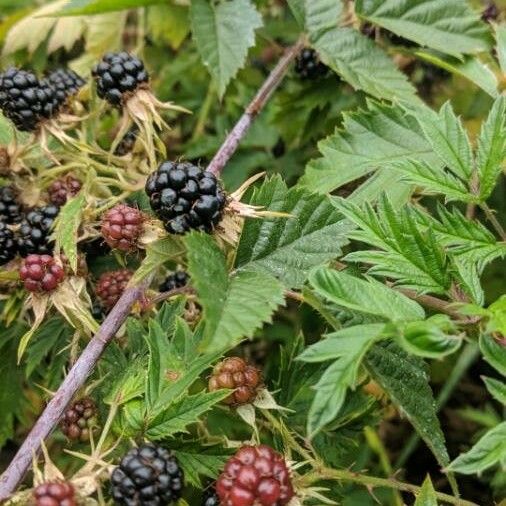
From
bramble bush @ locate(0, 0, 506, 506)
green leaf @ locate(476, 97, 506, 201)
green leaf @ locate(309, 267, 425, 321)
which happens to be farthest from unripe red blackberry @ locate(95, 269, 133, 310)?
green leaf @ locate(476, 97, 506, 201)

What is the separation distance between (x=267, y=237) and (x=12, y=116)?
71 cm

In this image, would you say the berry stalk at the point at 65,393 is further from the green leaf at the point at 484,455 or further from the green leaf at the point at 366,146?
the green leaf at the point at 484,455

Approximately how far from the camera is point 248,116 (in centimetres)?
218

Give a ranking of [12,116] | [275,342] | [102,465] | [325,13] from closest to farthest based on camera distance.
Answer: [102,465] → [12,116] → [325,13] → [275,342]

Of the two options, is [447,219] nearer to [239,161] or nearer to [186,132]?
[239,161]

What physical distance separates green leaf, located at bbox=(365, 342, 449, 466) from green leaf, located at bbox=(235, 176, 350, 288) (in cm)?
23

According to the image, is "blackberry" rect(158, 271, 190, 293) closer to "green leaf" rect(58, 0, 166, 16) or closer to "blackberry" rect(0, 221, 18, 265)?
"blackberry" rect(0, 221, 18, 265)

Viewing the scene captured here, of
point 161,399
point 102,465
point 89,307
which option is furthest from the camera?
point 89,307

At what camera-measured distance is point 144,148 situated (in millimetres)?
1965

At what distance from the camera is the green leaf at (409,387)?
4.95 ft

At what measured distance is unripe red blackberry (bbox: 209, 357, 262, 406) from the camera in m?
1.58

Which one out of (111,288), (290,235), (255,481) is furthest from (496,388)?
(111,288)

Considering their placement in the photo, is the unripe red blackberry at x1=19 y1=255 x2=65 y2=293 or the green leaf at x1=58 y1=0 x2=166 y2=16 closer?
the unripe red blackberry at x1=19 y1=255 x2=65 y2=293

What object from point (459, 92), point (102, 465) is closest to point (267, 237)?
point (102, 465)
